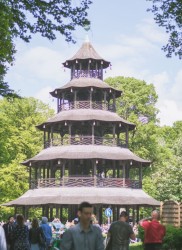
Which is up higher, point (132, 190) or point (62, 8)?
point (62, 8)

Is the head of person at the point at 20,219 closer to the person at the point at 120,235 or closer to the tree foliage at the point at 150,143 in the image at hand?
the person at the point at 120,235

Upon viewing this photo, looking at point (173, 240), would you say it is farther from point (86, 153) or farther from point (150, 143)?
point (150, 143)

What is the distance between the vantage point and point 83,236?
23.5ft

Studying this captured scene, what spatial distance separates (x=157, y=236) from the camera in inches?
564

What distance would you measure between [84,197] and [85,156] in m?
3.34

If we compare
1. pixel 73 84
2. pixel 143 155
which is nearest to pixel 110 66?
pixel 73 84

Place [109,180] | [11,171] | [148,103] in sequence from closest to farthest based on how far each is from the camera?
[109,180], [11,171], [148,103]

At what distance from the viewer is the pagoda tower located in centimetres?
4112

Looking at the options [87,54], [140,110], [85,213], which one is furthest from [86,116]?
[85,213]

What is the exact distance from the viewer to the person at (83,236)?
7.13 meters

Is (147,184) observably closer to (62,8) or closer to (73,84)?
(73,84)

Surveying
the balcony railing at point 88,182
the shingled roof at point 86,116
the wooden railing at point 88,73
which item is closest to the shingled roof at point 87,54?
the wooden railing at point 88,73

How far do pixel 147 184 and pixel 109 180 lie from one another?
1412 centimetres

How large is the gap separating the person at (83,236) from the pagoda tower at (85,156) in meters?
32.2
